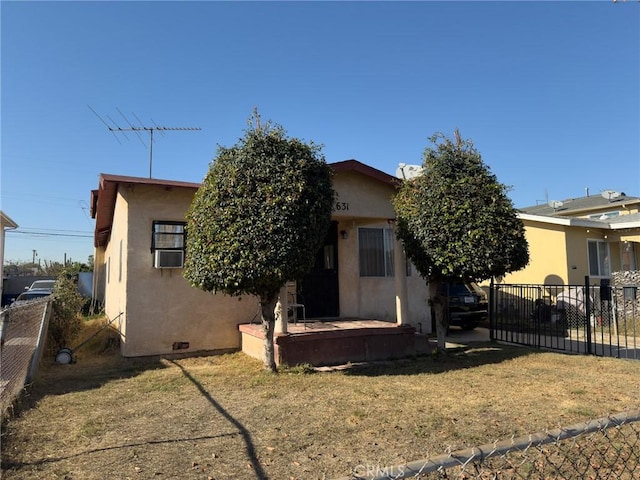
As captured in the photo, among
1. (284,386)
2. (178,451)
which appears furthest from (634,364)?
(178,451)

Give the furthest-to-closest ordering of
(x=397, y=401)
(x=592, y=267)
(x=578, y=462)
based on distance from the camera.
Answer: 1. (x=592, y=267)
2. (x=397, y=401)
3. (x=578, y=462)

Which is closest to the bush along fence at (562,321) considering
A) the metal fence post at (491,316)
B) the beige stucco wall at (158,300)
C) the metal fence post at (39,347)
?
the metal fence post at (491,316)

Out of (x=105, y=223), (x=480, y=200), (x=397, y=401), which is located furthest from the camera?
(x=105, y=223)

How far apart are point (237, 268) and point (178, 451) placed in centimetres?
285

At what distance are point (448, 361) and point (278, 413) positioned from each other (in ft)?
14.4

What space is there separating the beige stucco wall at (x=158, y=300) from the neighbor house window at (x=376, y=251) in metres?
3.59

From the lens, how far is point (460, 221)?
8.02 m

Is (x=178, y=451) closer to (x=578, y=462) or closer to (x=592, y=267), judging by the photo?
(x=578, y=462)

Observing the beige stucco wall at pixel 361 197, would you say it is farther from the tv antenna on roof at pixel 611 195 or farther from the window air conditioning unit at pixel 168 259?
the tv antenna on roof at pixel 611 195

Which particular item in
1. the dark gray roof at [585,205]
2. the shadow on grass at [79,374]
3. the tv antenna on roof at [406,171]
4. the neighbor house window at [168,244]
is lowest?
the shadow on grass at [79,374]

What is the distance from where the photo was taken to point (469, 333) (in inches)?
513

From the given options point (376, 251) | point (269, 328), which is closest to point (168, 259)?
point (269, 328)

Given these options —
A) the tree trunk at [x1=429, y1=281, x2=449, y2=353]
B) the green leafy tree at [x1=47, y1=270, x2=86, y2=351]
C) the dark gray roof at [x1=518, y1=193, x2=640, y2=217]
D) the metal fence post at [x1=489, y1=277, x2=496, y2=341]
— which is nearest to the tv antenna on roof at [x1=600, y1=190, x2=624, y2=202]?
the dark gray roof at [x1=518, y1=193, x2=640, y2=217]

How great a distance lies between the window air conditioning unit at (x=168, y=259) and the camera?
29.5 feet
